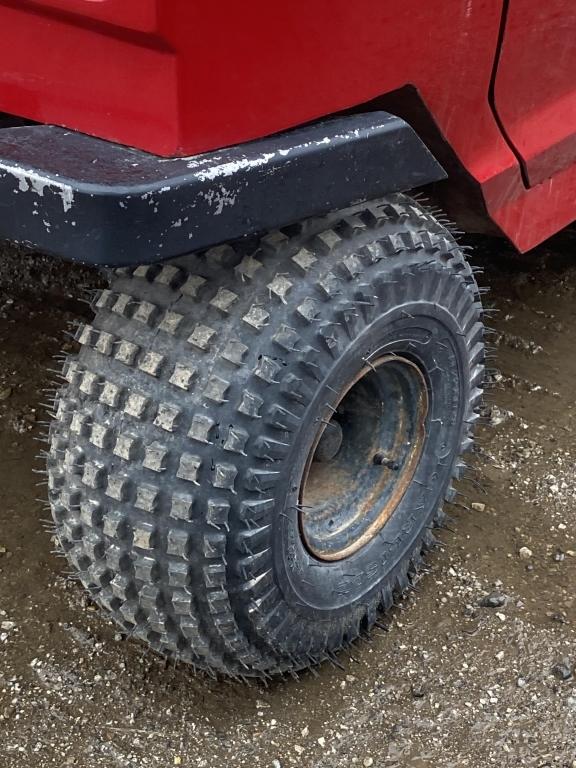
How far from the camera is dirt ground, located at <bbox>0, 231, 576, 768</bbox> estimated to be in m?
2.02

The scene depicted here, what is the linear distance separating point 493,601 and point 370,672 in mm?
400

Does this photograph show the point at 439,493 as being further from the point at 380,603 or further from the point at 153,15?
the point at 153,15

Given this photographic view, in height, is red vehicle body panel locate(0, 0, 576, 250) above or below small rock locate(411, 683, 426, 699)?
above

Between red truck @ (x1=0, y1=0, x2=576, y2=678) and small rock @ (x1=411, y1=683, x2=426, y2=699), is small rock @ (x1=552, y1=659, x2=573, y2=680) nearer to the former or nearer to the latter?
small rock @ (x1=411, y1=683, x2=426, y2=699)

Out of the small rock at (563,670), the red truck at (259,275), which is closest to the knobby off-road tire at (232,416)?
the red truck at (259,275)

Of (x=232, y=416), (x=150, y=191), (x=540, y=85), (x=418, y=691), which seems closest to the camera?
(x=150, y=191)

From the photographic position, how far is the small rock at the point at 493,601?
2.38m

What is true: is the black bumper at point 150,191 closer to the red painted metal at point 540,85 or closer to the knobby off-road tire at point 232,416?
the knobby off-road tire at point 232,416

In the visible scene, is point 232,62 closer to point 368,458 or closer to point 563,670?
point 368,458

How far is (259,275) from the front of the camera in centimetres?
174

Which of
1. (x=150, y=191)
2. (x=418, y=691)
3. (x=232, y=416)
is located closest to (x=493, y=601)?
(x=418, y=691)

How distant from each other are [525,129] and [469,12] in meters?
0.47

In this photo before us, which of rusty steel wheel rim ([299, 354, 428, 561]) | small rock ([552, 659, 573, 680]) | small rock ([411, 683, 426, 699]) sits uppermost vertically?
rusty steel wheel rim ([299, 354, 428, 561])

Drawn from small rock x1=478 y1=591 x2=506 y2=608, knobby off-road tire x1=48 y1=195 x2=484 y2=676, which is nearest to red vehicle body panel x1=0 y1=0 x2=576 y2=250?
knobby off-road tire x1=48 y1=195 x2=484 y2=676
